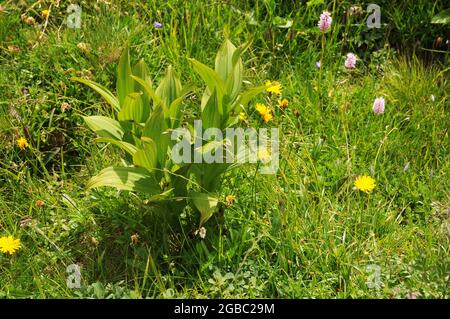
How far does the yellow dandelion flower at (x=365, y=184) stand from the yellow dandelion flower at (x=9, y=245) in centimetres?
130

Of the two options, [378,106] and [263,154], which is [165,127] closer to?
[263,154]

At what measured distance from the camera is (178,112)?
8.46ft

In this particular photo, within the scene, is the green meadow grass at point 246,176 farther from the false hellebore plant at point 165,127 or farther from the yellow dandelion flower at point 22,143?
the false hellebore plant at point 165,127

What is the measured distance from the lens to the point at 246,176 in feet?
9.51

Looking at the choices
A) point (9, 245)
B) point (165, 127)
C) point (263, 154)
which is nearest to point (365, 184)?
point (263, 154)

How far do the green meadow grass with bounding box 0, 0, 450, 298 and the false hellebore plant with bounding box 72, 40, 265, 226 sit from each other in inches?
6.8

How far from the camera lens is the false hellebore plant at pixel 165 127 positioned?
8.03 feet

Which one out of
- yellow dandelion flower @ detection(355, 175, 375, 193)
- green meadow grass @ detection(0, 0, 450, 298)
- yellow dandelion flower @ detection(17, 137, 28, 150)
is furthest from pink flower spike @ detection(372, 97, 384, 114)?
yellow dandelion flower @ detection(17, 137, 28, 150)

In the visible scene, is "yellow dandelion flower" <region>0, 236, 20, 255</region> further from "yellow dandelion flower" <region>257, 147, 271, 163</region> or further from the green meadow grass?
"yellow dandelion flower" <region>257, 147, 271, 163</region>

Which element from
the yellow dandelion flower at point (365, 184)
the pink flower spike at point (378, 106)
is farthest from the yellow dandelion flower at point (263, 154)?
the pink flower spike at point (378, 106)

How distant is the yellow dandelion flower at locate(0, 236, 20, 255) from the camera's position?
2.58 m

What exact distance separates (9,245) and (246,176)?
0.97 metres
